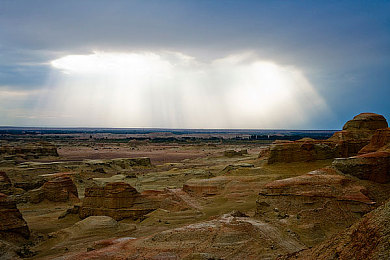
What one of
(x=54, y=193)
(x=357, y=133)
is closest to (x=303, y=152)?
(x=357, y=133)

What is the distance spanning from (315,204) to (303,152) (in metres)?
17.1

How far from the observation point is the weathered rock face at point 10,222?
14.4 m

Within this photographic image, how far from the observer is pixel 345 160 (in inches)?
715

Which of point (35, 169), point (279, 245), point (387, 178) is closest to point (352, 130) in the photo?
point (387, 178)

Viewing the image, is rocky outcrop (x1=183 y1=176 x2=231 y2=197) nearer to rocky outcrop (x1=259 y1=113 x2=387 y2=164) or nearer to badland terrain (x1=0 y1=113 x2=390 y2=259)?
badland terrain (x1=0 y1=113 x2=390 y2=259)

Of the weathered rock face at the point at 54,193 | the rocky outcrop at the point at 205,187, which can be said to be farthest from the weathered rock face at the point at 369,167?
the weathered rock face at the point at 54,193

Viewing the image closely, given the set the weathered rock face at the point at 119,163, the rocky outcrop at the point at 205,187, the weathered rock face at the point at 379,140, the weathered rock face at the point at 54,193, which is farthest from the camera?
the weathered rock face at the point at 119,163

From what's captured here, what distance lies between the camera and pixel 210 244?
36.2 feet

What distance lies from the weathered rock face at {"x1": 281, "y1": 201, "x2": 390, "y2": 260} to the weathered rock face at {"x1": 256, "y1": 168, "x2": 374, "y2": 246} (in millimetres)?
4252

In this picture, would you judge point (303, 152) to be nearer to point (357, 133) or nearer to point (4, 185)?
point (357, 133)

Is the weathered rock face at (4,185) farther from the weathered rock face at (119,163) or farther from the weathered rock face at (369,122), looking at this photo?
the weathered rock face at (369,122)

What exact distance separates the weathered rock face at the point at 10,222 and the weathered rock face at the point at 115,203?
192 inches

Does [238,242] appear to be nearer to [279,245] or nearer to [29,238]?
[279,245]

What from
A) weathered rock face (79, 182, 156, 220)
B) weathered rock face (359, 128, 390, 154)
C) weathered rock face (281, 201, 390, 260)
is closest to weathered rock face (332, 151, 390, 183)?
weathered rock face (359, 128, 390, 154)
